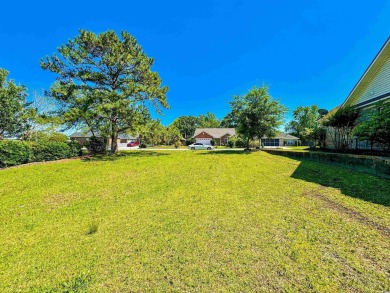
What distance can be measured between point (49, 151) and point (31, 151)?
1065 mm

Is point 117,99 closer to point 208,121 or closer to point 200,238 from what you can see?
point 200,238

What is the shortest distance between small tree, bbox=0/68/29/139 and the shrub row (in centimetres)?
1162

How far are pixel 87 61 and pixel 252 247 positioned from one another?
18050 millimetres

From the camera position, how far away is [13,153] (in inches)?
408

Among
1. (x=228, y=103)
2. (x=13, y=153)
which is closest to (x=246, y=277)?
(x=13, y=153)

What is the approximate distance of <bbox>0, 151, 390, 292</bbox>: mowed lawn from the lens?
88.4 inches

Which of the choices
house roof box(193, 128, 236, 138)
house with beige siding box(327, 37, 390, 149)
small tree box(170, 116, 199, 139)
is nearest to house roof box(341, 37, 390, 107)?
house with beige siding box(327, 37, 390, 149)

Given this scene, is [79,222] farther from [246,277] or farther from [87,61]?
[87,61]

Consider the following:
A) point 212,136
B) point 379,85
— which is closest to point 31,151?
Result: point 379,85

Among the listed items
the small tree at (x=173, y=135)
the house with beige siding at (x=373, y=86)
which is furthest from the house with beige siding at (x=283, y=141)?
the house with beige siding at (x=373, y=86)

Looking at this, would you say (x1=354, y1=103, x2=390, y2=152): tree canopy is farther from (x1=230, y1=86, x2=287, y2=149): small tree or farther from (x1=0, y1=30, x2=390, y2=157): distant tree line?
(x1=230, y1=86, x2=287, y2=149): small tree

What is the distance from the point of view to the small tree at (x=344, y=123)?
10.7m

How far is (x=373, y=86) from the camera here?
10578 millimetres

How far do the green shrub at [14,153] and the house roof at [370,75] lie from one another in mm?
20825
